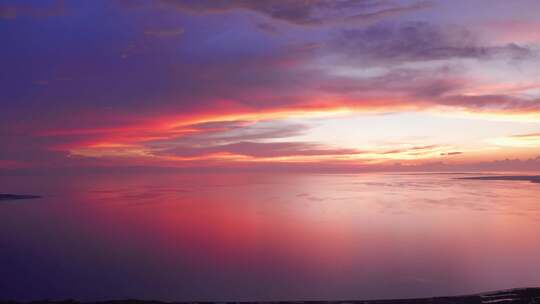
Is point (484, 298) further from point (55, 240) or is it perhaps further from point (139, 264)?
point (55, 240)

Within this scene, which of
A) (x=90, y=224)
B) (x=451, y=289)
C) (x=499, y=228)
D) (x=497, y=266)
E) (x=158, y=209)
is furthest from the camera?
(x=158, y=209)

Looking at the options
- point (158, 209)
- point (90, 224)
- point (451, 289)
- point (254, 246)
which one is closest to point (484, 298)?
point (451, 289)

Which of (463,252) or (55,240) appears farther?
(55,240)

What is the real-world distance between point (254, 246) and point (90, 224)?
15.3 metres

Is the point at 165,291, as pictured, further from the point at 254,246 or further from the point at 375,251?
the point at 375,251

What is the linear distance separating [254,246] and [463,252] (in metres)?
11.3

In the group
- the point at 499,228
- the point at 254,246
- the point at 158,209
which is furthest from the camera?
the point at 158,209

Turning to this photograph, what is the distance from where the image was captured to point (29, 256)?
21016mm

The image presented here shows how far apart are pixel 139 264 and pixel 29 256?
20.7ft

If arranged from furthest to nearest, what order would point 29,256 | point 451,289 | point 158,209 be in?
point 158,209 < point 29,256 < point 451,289

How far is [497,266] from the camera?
62.7 ft

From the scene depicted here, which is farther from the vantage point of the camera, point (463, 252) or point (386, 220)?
point (386, 220)

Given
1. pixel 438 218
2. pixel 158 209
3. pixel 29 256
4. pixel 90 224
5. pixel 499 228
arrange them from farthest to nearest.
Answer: pixel 158 209, pixel 438 218, pixel 90 224, pixel 499 228, pixel 29 256

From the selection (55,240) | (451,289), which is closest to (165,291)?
(451,289)
